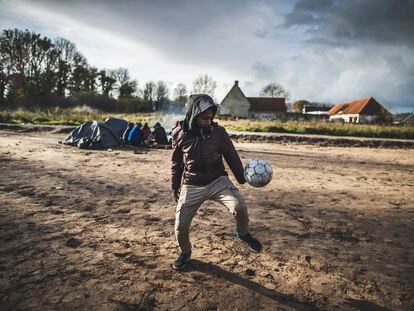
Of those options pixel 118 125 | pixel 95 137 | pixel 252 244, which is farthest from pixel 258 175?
pixel 118 125

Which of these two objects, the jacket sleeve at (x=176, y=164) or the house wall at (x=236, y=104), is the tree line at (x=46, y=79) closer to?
the house wall at (x=236, y=104)

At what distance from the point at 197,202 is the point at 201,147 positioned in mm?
597

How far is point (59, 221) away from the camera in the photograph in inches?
157

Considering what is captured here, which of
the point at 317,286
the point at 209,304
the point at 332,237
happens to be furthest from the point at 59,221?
the point at 332,237

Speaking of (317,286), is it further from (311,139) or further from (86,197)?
(311,139)

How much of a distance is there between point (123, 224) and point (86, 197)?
1.66 metres

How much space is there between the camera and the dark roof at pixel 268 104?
58219 millimetres

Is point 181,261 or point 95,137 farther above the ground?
point 95,137

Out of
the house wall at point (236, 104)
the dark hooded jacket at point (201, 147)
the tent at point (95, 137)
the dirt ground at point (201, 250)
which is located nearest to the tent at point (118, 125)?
the tent at point (95, 137)

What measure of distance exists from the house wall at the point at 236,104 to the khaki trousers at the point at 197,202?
55.5 m

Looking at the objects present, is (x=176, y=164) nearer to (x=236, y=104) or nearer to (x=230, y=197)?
(x=230, y=197)

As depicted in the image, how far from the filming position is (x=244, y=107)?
57.8m

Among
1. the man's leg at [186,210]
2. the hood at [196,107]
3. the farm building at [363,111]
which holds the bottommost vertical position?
the man's leg at [186,210]

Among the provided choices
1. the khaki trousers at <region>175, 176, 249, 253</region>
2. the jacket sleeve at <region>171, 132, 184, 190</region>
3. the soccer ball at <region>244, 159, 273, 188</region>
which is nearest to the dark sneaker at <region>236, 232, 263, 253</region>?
the khaki trousers at <region>175, 176, 249, 253</region>
